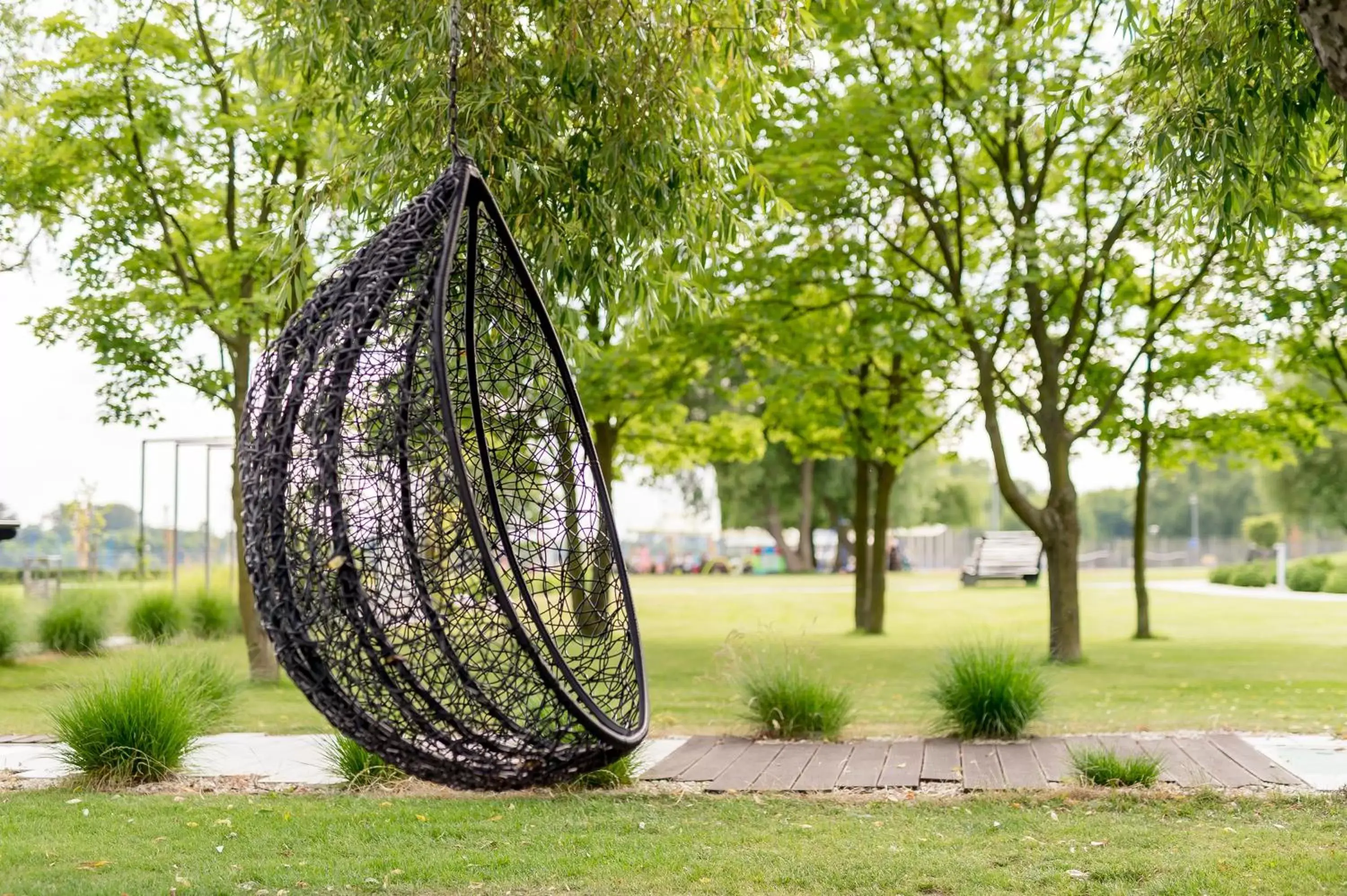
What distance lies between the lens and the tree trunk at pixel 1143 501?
50.5ft

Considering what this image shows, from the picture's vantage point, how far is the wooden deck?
6809mm

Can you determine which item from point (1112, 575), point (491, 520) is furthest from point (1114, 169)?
point (1112, 575)

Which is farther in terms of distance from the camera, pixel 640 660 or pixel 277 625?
pixel 640 660

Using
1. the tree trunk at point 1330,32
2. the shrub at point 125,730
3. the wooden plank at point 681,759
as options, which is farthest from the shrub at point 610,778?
the tree trunk at point 1330,32

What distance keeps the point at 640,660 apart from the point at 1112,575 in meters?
39.8

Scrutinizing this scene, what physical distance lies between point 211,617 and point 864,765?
1112 centimetres

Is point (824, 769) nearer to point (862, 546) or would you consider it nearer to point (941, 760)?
point (941, 760)

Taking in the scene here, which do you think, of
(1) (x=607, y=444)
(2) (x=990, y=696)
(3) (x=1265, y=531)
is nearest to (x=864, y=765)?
(2) (x=990, y=696)

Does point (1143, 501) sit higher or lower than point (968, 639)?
higher

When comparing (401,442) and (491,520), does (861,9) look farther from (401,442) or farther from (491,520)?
(401,442)

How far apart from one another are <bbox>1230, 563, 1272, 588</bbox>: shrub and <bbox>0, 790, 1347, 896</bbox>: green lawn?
28.1 meters

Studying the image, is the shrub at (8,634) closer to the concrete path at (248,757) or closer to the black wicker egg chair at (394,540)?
the concrete path at (248,757)

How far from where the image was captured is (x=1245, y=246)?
19.4ft

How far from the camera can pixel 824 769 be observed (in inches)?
287
